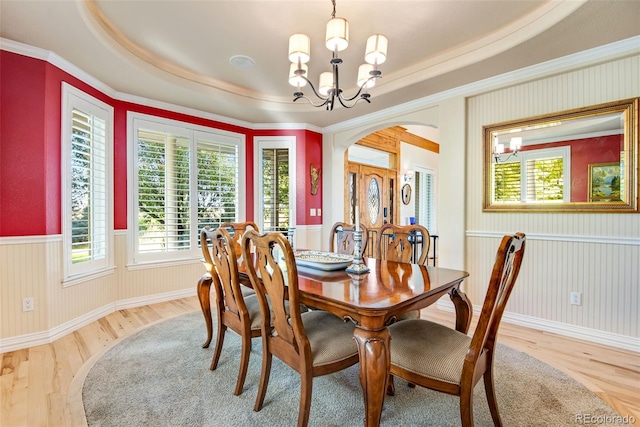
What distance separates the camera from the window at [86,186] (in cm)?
284

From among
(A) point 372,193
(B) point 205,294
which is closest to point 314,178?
(A) point 372,193

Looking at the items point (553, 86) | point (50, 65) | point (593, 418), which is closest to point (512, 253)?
point (593, 418)

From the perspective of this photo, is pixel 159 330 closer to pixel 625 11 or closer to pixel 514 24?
pixel 514 24

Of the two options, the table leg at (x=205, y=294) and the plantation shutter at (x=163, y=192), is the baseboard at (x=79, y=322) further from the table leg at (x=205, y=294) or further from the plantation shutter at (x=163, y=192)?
the table leg at (x=205, y=294)

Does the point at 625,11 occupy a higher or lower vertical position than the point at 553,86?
higher

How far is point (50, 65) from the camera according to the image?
2.62 metres

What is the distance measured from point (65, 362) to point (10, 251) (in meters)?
1.05

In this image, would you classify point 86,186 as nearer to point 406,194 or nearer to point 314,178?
point 314,178

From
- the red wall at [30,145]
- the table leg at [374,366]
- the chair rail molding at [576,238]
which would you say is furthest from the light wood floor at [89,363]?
the table leg at [374,366]

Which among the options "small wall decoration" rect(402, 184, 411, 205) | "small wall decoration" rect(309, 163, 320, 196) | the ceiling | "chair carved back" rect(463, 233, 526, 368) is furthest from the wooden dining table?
"small wall decoration" rect(402, 184, 411, 205)

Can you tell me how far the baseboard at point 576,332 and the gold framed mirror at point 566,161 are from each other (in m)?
1.06

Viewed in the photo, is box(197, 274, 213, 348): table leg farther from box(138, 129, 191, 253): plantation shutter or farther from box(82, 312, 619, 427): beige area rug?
box(138, 129, 191, 253): plantation shutter

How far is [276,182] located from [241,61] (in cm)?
200

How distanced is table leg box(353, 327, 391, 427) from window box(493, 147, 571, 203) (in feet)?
8.32
